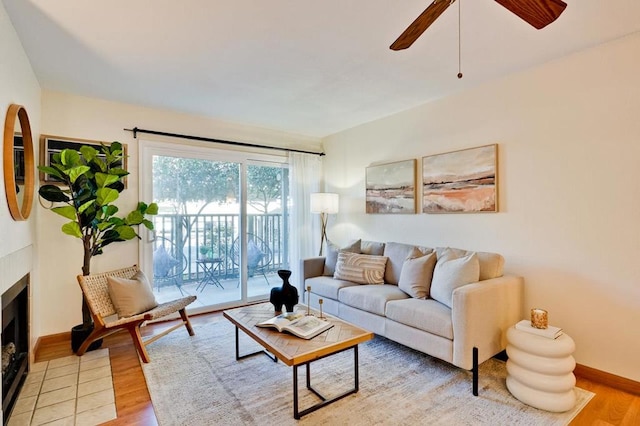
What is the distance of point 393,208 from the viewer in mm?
3863

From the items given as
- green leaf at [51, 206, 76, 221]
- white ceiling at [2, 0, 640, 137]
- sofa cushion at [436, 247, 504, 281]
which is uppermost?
white ceiling at [2, 0, 640, 137]

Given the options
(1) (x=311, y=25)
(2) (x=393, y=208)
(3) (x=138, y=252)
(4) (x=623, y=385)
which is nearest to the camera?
(1) (x=311, y=25)

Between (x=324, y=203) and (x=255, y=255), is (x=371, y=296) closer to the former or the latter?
(x=324, y=203)

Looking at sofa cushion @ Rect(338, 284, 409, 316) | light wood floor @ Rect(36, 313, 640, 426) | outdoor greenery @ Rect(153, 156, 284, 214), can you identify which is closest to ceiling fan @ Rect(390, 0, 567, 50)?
sofa cushion @ Rect(338, 284, 409, 316)

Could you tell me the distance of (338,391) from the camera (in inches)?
87.5

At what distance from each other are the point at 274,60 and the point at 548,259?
268 cm

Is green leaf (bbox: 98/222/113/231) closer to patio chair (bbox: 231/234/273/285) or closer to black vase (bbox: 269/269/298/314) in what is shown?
patio chair (bbox: 231/234/273/285)

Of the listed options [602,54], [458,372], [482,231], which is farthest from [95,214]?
[602,54]

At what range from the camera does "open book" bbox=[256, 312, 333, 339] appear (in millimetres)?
2175

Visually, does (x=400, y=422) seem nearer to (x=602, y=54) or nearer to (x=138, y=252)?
(x=602, y=54)

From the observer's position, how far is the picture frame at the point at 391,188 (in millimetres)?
3654

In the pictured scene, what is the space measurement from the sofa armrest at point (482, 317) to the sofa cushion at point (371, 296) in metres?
0.69

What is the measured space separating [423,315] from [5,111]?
3068mm

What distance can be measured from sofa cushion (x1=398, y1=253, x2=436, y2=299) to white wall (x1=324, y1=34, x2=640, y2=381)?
509 mm
